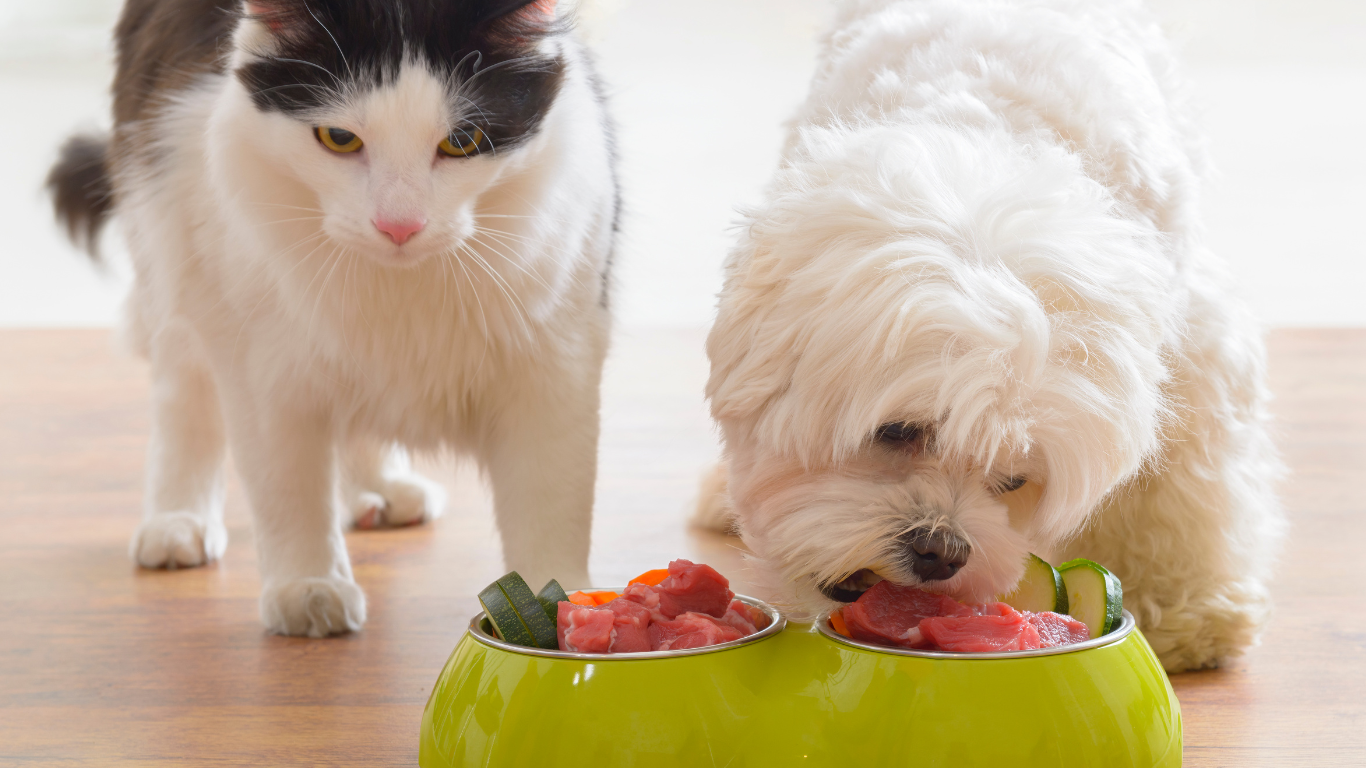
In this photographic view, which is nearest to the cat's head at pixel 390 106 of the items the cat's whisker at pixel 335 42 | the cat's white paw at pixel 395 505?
the cat's whisker at pixel 335 42

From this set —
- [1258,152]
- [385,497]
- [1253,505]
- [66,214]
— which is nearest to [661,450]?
[385,497]

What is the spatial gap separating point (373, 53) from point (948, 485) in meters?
0.79

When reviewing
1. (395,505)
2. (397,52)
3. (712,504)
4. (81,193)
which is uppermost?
(397,52)

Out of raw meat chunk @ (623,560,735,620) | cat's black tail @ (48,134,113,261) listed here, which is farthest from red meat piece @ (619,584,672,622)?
cat's black tail @ (48,134,113,261)

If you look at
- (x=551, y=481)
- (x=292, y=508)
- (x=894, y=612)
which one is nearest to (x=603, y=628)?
(x=894, y=612)

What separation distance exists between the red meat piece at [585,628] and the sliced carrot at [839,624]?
0.20 m

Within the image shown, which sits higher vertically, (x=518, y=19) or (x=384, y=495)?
(x=518, y=19)

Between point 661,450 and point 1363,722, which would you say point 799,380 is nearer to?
point 1363,722

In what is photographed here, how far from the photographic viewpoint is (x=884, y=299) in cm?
110

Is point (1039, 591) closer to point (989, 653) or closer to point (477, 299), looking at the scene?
point (989, 653)

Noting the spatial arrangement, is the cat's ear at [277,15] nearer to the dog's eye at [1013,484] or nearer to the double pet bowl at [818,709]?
the double pet bowl at [818,709]

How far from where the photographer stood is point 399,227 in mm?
1360

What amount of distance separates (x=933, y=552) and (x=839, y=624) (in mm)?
109

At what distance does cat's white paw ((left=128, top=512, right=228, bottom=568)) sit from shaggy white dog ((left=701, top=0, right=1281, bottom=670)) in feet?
3.86
